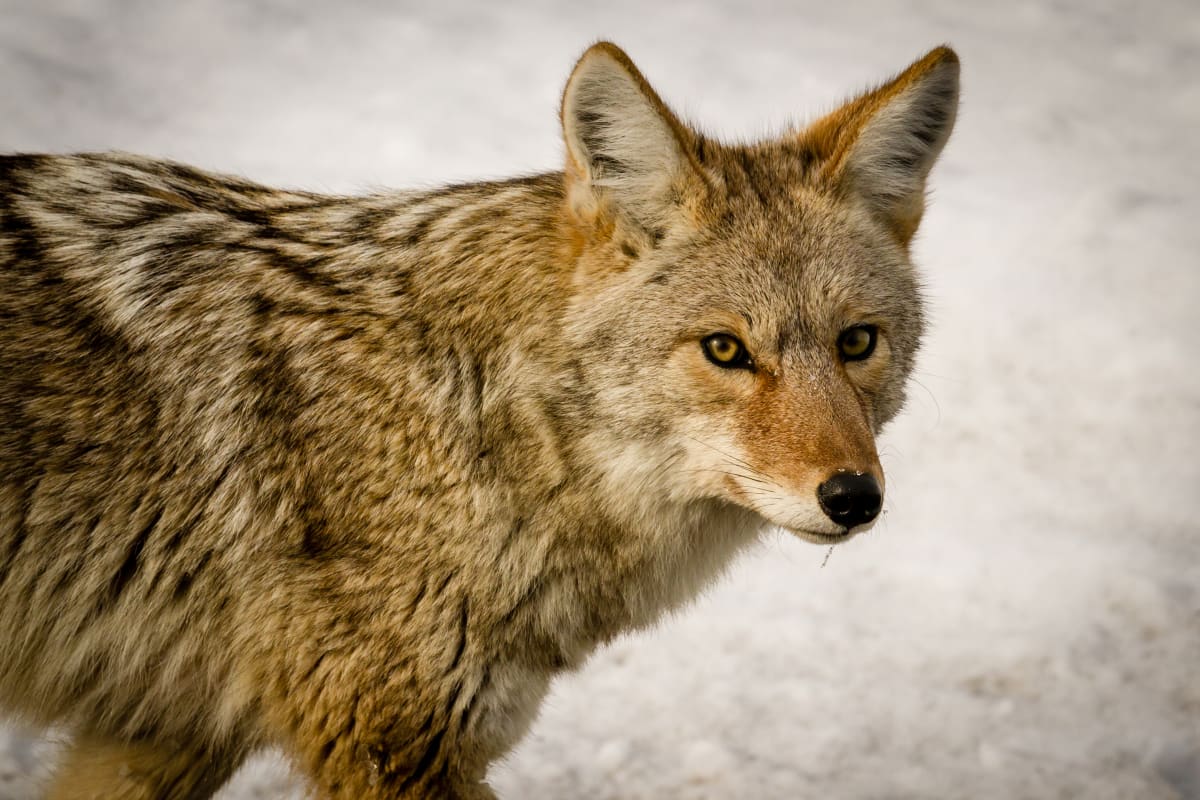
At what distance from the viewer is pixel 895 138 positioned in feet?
12.8

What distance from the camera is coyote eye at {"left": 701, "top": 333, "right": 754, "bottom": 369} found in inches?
136

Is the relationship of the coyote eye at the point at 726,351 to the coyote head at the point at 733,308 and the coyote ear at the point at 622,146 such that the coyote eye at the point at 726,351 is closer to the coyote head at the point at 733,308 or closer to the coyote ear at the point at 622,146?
the coyote head at the point at 733,308

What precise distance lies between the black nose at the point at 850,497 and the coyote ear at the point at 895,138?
1.12 m

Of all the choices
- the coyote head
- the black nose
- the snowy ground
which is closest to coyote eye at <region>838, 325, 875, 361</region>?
the coyote head

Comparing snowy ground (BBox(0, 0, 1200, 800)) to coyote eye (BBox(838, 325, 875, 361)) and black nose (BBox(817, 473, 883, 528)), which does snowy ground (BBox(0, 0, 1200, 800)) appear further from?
black nose (BBox(817, 473, 883, 528))

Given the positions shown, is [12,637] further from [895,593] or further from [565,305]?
[895,593]

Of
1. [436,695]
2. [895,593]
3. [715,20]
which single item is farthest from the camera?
[715,20]

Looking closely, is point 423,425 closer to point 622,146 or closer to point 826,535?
point 622,146

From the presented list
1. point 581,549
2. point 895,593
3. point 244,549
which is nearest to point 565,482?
point 581,549

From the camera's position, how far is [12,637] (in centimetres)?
367

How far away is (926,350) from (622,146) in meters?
4.71

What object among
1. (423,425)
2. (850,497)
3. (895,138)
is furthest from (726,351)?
(895,138)

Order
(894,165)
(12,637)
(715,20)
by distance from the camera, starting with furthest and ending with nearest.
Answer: (715,20), (894,165), (12,637)

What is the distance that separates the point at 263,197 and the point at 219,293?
1.84ft
